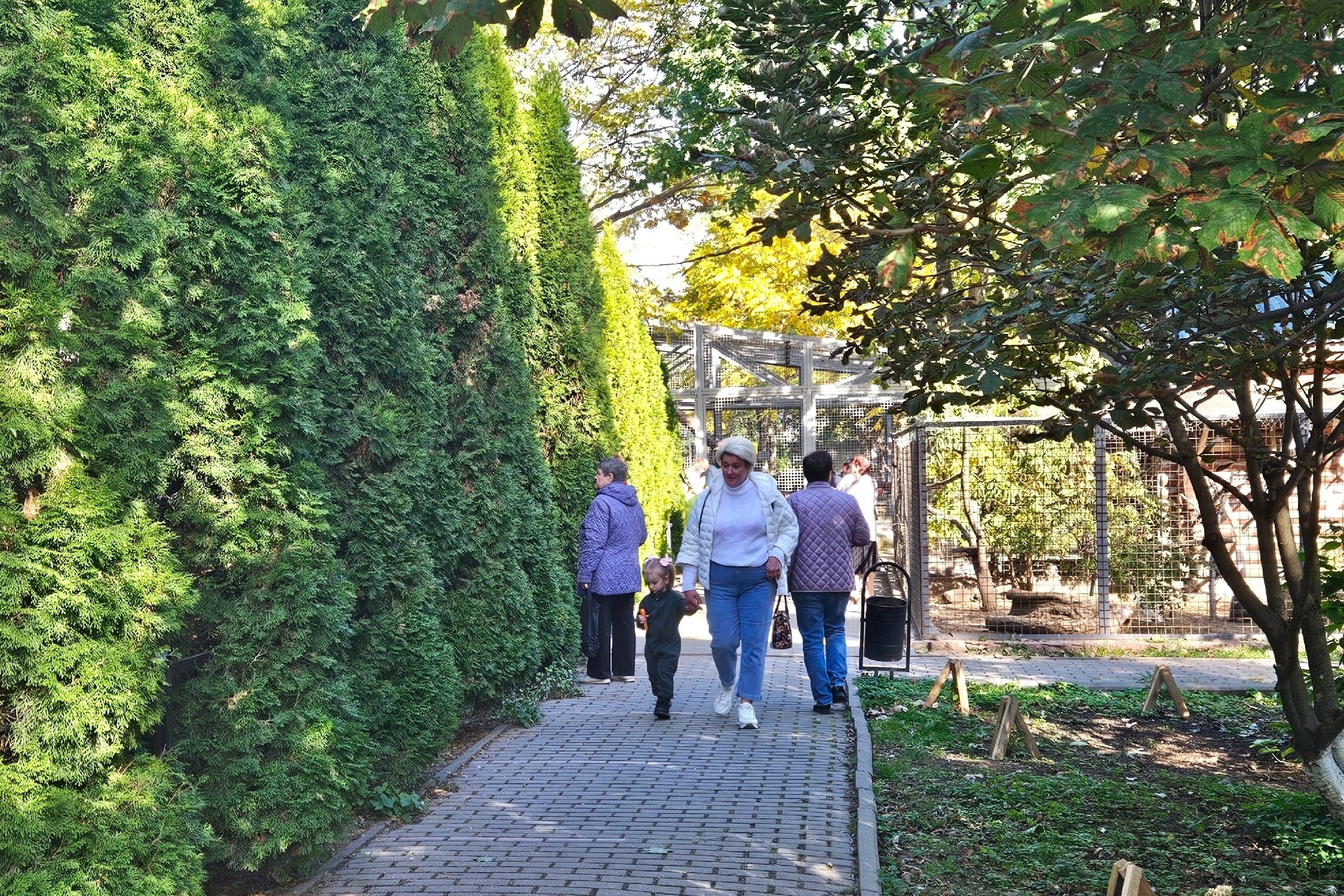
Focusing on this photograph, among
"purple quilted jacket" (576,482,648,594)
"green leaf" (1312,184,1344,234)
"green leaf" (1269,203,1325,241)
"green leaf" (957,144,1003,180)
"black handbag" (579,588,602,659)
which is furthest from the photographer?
"black handbag" (579,588,602,659)

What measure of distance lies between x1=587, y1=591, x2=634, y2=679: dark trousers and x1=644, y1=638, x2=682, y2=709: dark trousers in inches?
68.0

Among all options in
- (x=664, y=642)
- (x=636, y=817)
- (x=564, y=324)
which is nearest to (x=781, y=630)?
(x=664, y=642)

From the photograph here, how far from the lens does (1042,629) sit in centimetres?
1394

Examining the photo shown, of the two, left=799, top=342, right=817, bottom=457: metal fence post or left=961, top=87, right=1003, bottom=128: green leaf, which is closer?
left=961, top=87, right=1003, bottom=128: green leaf

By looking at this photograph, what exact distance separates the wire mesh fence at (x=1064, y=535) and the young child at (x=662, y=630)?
4565 mm

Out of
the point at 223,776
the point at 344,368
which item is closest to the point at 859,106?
the point at 344,368

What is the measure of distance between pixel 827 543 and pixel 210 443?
5.52 m

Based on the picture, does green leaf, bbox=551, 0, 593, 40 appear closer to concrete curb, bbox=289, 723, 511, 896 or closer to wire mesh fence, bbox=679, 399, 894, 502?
concrete curb, bbox=289, 723, 511, 896

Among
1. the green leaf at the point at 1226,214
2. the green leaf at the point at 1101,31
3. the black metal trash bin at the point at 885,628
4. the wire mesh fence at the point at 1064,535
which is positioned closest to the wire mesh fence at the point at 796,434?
the wire mesh fence at the point at 1064,535

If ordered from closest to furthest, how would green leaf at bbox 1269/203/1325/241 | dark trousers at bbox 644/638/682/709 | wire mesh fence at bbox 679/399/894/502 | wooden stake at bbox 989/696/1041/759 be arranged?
green leaf at bbox 1269/203/1325/241 → wooden stake at bbox 989/696/1041/759 → dark trousers at bbox 644/638/682/709 → wire mesh fence at bbox 679/399/894/502

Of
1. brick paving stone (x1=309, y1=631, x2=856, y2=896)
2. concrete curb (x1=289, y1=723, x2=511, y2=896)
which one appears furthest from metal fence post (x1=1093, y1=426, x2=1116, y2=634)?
concrete curb (x1=289, y1=723, x2=511, y2=896)

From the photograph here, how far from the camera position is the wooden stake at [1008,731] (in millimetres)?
8367

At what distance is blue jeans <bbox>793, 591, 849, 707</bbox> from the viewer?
970cm

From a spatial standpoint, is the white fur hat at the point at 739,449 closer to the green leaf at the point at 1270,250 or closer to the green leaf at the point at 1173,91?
the green leaf at the point at 1173,91
